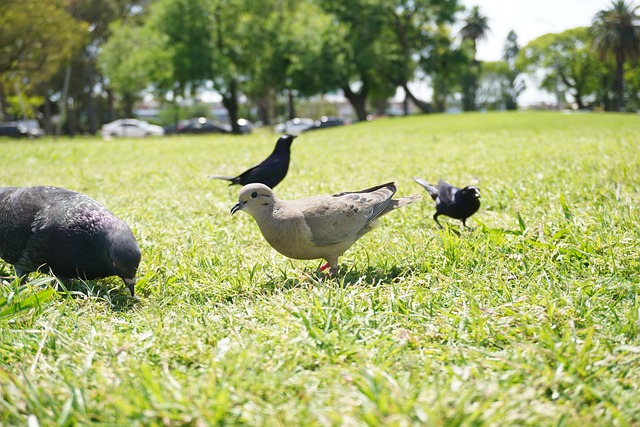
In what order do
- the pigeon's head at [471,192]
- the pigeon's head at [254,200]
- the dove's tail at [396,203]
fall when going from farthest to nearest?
the pigeon's head at [471,192]
the dove's tail at [396,203]
the pigeon's head at [254,200]

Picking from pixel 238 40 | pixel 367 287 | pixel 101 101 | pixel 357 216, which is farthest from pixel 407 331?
pixel 101 101

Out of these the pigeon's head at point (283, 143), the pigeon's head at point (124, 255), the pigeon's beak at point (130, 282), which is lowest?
the pigeon's beak at point (130, 282)

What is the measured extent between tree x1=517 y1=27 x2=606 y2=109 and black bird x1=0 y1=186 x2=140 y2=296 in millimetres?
60118

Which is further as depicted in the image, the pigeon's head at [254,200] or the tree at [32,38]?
the tree at [32,38]

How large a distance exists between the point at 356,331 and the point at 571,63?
65.1 meters

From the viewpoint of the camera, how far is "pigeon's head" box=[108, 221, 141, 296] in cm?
291

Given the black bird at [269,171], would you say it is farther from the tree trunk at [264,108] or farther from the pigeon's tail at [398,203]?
the tree trunk at [264,108]

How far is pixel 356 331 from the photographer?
2.38 metres

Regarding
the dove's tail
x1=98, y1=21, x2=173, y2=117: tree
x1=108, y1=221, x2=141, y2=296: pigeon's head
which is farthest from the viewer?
x1=98, y1=21, x2=173, y2=117: tree

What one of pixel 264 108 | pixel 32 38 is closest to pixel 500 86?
pixel 264 108

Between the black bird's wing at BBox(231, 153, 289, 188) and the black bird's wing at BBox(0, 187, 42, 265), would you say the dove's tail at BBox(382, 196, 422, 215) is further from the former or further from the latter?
the black bird's wing at BBox(231, 153, 289, 188)

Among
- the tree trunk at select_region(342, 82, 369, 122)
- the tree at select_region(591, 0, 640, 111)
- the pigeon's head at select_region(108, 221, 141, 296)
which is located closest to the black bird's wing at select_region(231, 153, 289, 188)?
the pigeon's head at select_region(108, 221, 141, 296)

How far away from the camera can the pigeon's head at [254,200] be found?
124 inches

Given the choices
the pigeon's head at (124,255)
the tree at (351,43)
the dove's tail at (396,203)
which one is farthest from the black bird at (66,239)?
the tree at (351,43)
